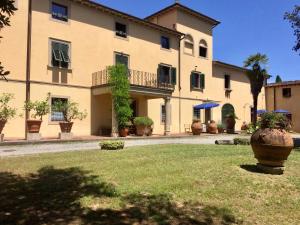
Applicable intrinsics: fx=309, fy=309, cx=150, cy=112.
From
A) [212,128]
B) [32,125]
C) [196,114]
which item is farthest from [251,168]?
[196,114]

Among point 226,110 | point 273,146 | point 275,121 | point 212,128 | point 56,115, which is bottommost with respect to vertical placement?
point 273,146

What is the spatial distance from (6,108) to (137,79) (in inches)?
385

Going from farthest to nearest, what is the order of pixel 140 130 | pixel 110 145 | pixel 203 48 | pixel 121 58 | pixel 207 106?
pixel 203 48, pixel 207 106, pixel 121 58, pixel 140 130, pixel 110 145

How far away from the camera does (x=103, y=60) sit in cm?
2111

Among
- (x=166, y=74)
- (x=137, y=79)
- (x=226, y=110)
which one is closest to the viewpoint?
(x=137, y=79)

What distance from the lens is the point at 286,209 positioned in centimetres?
546

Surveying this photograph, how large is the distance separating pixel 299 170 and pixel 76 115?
1365 cm

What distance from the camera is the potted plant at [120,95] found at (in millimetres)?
18531

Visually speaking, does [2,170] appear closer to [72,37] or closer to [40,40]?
[40,40]

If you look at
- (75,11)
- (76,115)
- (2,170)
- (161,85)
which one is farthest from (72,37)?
(2,170)

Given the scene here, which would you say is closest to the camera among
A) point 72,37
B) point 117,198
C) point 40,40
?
point 117,198

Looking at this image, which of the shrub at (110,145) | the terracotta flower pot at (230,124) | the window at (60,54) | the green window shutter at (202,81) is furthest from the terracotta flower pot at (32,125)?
the terracotta flower pot at (230,124)

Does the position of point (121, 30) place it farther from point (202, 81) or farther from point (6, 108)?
point (6, 108)

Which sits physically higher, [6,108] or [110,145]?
[6,108]
